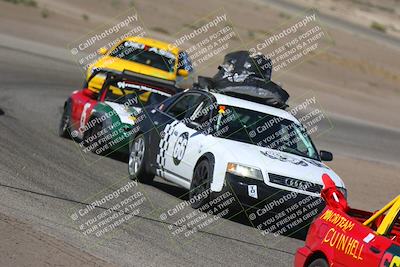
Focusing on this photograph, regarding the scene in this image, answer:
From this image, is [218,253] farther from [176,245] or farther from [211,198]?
[211,198]

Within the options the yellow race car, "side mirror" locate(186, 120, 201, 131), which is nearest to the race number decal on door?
"side mirror" locate(186, 120, 201, 131)

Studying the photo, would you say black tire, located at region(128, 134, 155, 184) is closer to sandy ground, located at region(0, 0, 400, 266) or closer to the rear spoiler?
the rear spoiler

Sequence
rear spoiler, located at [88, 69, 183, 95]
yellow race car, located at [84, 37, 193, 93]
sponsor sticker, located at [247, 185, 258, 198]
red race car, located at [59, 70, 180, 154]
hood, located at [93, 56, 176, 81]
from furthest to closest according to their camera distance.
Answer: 1. yellow race car, located at [84, 37, 193, 93]
2. hood, located at [93, 56, 176, 81]
3. rear spoiler, located at [88, 69, 183, 95]
4. red race car, located at [59, 70, 180, 154]
5. sponsor sticker, located at [247, 185, 258, 198]

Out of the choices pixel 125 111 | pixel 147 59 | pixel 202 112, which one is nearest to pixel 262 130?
pixel 202 112

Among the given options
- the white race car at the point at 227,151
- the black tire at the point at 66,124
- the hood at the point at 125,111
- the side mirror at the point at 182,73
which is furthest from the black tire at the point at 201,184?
the side mirror at the point at 182,73

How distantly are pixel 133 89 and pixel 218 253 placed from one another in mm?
6624

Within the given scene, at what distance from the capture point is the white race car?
1070 centimetres

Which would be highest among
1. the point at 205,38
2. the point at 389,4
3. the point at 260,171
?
the point at 260,171

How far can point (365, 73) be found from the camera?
39812mm

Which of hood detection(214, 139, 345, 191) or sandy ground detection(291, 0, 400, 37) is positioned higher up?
hood detection(214, 139, 345, 191)

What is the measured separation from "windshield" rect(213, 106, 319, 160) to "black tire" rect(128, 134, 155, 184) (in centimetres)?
147

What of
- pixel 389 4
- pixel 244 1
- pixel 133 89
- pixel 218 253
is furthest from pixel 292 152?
pixel 389 4

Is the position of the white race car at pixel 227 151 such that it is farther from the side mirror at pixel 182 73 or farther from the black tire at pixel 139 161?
the side mirror at pixel 182 73

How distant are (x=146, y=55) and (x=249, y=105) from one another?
840 cm
